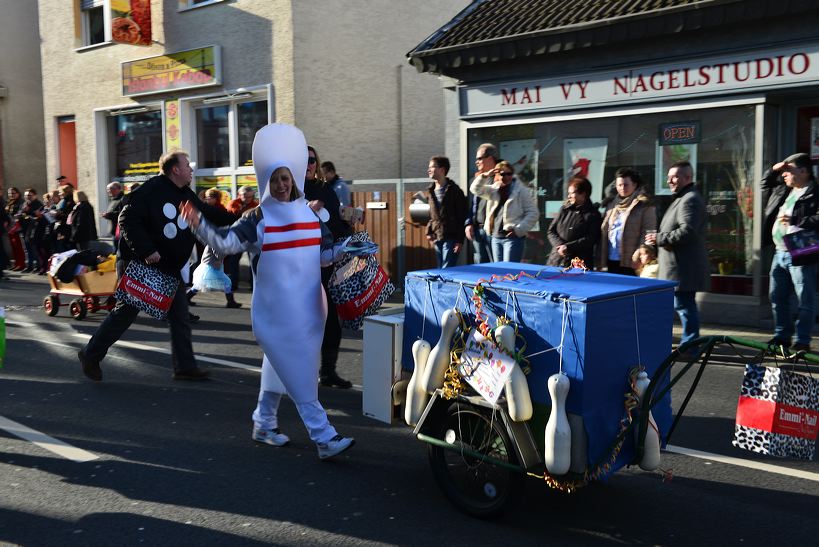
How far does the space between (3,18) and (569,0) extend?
17.5 meters

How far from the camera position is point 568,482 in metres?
3.82

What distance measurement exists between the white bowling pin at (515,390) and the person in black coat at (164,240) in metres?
3.45

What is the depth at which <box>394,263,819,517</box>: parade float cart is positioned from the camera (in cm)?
334

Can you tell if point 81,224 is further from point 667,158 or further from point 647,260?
point 647,260

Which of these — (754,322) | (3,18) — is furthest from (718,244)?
(3,18)

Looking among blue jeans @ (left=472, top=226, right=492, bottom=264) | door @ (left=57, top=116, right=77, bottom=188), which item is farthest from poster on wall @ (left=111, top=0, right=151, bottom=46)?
blue jeans @ (left=472, top=226, right=492, bottom=264)

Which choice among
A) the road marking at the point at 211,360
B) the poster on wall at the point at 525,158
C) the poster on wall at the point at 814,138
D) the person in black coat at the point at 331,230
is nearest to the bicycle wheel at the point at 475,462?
the person in black coat at the point at 331,230

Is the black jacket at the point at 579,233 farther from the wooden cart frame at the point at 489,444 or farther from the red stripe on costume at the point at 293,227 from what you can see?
the wooden cart frame at the point at 489,444

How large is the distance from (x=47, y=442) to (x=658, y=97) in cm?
818

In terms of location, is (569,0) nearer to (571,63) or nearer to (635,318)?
(571,63)

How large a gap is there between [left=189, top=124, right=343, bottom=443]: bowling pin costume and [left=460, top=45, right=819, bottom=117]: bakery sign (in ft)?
22.1

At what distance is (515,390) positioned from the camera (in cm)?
381

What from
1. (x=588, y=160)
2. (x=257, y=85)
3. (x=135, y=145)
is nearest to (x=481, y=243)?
(x=588, y=160)

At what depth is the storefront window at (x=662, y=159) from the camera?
33.5ft
